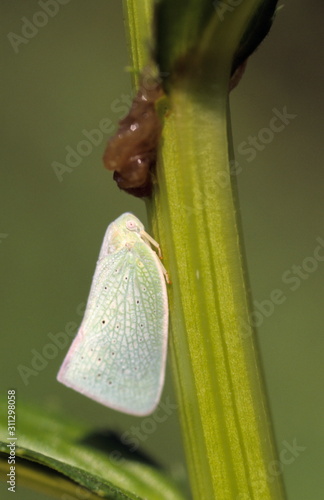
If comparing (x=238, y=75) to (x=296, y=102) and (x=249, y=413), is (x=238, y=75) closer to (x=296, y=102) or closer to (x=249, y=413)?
(x=249, y=413)

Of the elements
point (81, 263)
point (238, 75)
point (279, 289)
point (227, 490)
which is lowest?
point (227, 490)

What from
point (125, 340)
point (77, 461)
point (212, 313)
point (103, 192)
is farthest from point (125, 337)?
point (103, 192)

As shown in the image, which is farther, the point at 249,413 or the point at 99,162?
the point at 99,162

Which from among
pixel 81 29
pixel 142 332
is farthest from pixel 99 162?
pixel 142 332

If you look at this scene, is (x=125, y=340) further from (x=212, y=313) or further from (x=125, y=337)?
(x=212, y=313)

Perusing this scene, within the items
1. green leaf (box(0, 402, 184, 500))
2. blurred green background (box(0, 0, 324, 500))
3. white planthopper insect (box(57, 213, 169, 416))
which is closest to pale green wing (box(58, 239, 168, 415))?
white planthopper insect (box(57, 213, 169, 416))

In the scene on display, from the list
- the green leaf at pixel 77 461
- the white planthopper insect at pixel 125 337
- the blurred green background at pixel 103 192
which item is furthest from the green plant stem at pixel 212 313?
the blurred green background at pixel 103 192
